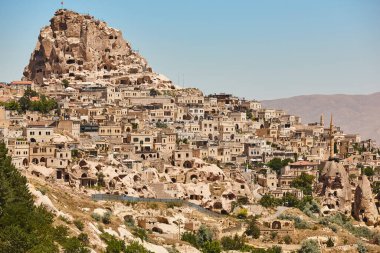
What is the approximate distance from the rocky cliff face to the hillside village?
0.15 m

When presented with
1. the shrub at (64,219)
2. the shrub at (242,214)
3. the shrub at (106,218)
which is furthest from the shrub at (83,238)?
the shrub at (242,214)

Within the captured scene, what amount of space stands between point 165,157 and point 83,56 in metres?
38.0

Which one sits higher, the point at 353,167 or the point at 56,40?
the point at 56,40

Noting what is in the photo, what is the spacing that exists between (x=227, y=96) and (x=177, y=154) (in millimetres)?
35630

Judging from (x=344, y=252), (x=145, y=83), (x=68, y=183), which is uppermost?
(x=145, y=83)

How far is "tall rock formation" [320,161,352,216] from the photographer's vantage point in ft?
224

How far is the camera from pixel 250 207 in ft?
199

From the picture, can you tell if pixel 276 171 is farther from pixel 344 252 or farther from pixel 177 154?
pixel 344 252

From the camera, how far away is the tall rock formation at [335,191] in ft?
224

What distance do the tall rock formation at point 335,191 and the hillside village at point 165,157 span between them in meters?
0.09

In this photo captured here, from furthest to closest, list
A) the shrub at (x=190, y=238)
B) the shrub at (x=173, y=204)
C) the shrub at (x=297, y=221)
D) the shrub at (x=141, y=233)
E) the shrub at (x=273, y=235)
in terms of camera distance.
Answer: the shrub at (x=297, y=221) → the shrub at (x=273, y=235) → the shrub at (x=173, y=204) → the shrub at (x=190, y=238) → the shrub at (x=141, y=233)

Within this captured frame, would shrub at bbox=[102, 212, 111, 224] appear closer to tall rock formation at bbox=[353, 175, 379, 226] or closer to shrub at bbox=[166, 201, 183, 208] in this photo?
shrub at bbox=[166, 201, 183, 208]

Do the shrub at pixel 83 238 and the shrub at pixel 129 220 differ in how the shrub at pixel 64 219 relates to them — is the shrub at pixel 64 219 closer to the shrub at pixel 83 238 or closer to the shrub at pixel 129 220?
the shrub at pixel 83 238

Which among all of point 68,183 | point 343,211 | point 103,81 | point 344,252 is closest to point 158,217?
point 68,183
